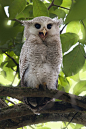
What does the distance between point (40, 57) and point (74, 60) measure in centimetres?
69

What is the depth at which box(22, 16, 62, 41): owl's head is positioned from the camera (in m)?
2.50

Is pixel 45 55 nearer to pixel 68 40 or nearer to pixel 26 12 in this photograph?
pixel 68 40

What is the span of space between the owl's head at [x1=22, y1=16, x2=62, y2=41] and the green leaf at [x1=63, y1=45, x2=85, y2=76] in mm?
709

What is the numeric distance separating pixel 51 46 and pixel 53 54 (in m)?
0.15

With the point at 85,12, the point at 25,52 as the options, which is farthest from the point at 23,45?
the point at 85,12

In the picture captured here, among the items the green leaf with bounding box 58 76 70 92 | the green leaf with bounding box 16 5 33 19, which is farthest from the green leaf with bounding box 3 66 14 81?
the green leaf with bounding box 16 5 33 19

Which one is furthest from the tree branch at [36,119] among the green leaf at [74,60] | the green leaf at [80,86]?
the green leaf at [74,60]

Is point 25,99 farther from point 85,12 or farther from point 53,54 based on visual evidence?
point 85,12

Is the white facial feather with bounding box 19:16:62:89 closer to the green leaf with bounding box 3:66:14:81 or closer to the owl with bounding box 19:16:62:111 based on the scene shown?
the owl with bounding box 19:16:62:111

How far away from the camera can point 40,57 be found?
7.97 ft

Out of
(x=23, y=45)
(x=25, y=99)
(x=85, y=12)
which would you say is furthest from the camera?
(x=23, y=45)

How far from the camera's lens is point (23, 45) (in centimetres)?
255

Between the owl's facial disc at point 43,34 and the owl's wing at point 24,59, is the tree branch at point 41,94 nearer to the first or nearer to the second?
the owl's wing at point 24,59

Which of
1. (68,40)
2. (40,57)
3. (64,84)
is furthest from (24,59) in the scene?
(64,84)
